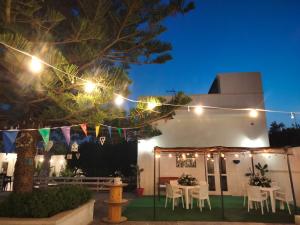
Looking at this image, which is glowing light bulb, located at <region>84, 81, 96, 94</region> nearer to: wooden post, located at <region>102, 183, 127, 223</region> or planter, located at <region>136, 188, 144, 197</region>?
wooden post, located at <region>102, 183, 127, 223</region>

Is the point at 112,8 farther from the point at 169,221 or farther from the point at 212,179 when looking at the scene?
the point at 212,179

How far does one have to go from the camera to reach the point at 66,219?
13.1 ft

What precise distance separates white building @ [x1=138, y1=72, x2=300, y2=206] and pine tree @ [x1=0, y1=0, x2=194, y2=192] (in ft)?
15.2

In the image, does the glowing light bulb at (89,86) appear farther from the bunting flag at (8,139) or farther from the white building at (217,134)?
the white building at (217,134)

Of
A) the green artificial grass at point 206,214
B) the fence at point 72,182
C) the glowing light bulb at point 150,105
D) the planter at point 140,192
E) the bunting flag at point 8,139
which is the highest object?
the glowing light bulb at point 150,105

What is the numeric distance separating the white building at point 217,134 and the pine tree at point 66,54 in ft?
15.2

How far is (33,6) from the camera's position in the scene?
361 centimetres

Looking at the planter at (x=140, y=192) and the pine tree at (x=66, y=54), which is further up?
the pine tree at (x=66, y=54)

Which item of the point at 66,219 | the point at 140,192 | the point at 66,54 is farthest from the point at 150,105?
the point at 140,192

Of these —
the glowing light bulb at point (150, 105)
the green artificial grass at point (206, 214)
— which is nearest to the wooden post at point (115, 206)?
the green artificial grass at point (206, 214)

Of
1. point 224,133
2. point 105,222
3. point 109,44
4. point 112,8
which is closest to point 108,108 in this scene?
point 109,44

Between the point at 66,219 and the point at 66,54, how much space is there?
3.35 meters

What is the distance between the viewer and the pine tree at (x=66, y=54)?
3.70m

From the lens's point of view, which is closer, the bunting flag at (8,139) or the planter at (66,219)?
the planter at (66,219)
